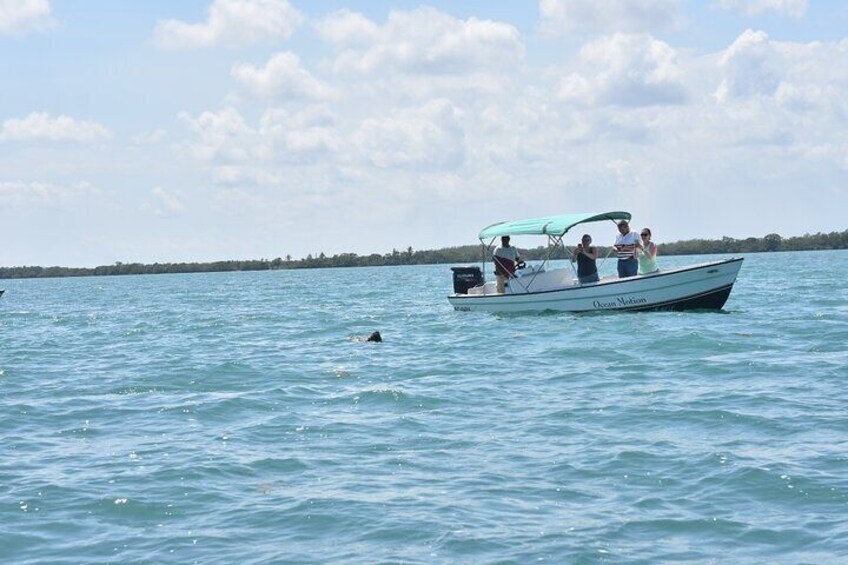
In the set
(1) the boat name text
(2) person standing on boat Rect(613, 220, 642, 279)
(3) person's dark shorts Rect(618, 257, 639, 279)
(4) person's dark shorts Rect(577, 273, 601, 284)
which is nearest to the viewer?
(2) person standing on boat Rect(613, 220, 642, 279)

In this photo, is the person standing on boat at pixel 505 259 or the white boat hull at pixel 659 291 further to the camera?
the person standing on boat at pixel 505 259

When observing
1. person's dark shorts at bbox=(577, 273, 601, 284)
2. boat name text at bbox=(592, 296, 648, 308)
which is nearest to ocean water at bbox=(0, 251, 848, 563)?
boat name text at bbox=(592, 296, 648, 308)

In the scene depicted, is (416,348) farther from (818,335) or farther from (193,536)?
(193,536)

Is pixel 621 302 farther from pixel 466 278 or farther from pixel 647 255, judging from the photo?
pixel 466 278

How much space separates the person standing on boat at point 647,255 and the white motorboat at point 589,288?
1.02 ft

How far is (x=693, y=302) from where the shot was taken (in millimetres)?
26469

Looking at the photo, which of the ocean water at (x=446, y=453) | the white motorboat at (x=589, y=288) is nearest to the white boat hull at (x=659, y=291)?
the white motorboat at (x=589, y=288)

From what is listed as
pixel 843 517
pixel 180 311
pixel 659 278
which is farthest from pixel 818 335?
pixel 180 311

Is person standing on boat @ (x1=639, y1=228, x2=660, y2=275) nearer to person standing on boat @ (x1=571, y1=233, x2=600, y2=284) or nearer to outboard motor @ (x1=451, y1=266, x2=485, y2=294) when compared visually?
person standing on boat @ (x1=571, y1=233, x2=600, y2=284)

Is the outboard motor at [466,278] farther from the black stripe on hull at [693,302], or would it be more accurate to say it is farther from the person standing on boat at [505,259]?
the black stripe on hull at [693,302]

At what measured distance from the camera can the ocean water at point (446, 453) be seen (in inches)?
335

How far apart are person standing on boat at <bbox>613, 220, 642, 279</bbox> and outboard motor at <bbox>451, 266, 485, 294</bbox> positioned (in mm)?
6652

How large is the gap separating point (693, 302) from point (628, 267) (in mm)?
1829

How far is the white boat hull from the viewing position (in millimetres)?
25844
